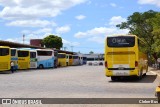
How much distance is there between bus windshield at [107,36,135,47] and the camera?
82.8 feet

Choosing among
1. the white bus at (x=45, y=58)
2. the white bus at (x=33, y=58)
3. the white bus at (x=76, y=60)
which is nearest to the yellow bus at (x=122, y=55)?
the white bus at (x=33, y=58)

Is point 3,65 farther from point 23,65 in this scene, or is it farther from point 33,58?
point 33,58

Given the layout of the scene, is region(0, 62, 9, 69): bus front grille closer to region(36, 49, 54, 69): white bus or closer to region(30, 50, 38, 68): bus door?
region(30, 50, 38, 68): bus door

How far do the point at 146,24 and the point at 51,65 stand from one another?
632 inches

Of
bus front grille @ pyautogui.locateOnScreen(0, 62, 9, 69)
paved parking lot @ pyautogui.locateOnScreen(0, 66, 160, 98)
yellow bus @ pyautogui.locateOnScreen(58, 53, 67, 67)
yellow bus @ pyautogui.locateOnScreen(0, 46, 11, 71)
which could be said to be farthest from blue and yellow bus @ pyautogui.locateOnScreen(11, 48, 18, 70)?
yellow bus @ pyautogui.locateOnScreen(58, 53, 67, 67)

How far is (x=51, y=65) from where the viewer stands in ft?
191

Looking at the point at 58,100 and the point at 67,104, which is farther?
the point at 58,100

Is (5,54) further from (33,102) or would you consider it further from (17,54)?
(33,102)

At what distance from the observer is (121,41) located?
2539cm

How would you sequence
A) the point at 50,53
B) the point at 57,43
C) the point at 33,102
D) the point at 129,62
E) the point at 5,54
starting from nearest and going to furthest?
the point at 33,102 < the point at 129,62 < the point at 5,54 < the point at 50,53 < the point at 57,43

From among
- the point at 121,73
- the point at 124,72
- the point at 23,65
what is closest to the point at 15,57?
the point at 23,65

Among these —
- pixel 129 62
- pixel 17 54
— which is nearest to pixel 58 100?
pixel 129 62

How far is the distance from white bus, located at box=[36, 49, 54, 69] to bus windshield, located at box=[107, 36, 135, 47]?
1221 inches

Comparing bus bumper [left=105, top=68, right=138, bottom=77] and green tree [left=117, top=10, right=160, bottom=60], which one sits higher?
green tree [left=117, top=10, right=160, bottom=60]
